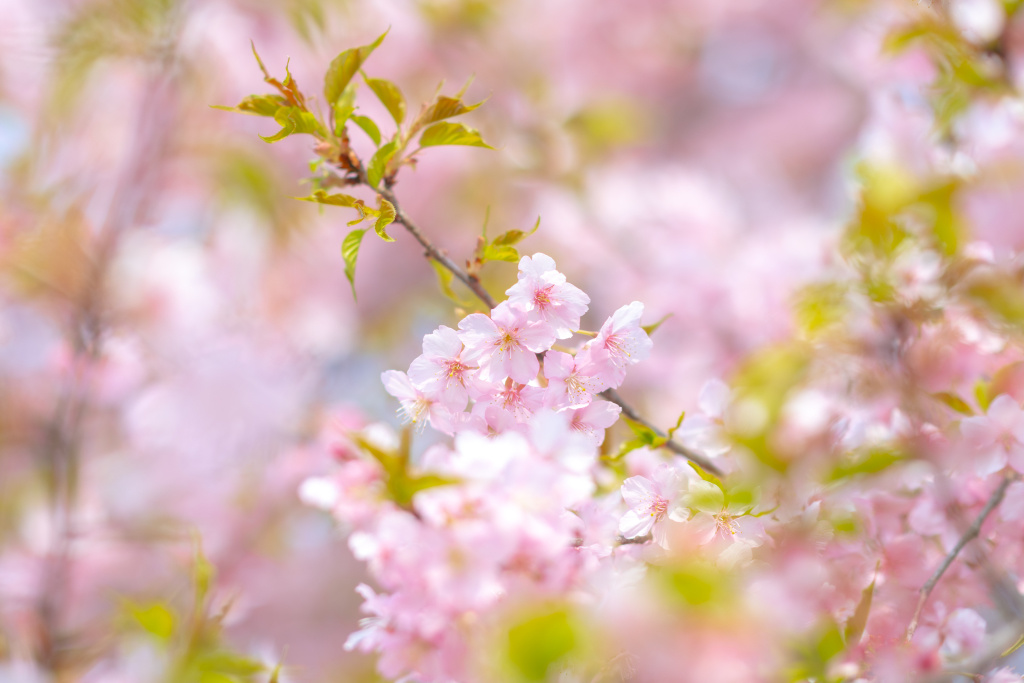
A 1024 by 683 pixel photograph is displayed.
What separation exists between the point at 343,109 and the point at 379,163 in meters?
0.07

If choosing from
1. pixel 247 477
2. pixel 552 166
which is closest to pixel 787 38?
pixel 552 166

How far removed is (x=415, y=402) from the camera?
0.60 metres

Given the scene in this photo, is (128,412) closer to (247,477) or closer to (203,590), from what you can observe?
(247,477)

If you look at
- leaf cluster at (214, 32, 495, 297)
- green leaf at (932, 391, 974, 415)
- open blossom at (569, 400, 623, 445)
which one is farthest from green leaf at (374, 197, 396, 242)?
green leaf at (932, 391, 974, 415)

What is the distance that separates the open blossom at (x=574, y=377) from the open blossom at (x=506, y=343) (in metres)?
0.02

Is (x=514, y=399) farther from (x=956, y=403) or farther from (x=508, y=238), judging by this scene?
(x=956, y=403)

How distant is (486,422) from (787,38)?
3.73 metres

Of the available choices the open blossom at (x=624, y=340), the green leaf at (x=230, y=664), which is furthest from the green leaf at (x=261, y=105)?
the green leaf at (x=230, y=664)

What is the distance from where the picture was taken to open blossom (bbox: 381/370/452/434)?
0.59m

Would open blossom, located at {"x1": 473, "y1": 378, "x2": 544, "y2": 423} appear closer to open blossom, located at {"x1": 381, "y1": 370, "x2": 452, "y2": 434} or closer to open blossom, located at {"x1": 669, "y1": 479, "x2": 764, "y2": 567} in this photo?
open blossom, located at {"x1": 381, "y1": 370, "x2": 452, "y2": 434}

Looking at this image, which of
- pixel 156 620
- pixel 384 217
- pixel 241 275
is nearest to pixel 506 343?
pixel 384 217

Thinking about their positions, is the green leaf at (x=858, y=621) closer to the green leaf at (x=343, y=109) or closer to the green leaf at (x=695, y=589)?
the green leaf at (x=695, y=589)

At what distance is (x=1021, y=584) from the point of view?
70cm

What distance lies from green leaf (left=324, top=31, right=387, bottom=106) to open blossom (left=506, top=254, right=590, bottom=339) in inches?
9.3
